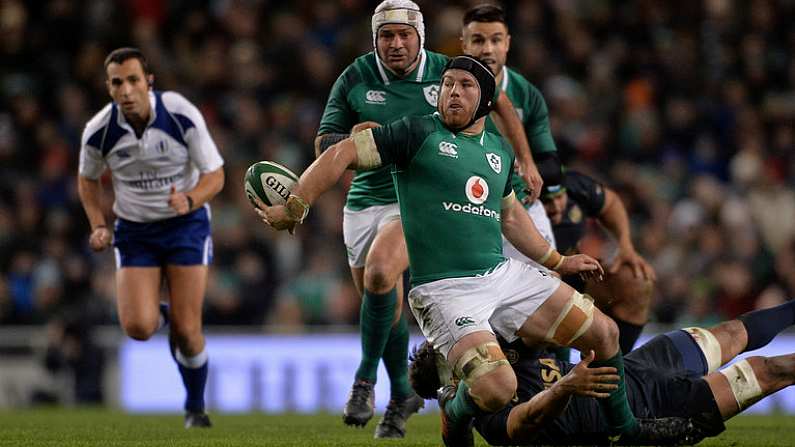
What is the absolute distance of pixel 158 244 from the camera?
8.50m

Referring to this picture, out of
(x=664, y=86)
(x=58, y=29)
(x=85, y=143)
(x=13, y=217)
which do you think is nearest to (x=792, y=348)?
(x=664, y=86)

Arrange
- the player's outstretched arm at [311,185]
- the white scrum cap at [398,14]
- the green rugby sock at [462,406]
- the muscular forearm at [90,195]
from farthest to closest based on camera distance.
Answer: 1. the muscular forearm at [90,195]
2. the white scrum cap at [398,14]
3. the green rugby sock at [462,406]
4. the player's outstretched arm at [311,185]

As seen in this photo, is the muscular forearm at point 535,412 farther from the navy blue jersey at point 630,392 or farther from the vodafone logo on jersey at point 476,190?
the vodafone logo on jersey at point 476,190

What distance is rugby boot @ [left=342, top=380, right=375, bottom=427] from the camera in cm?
738

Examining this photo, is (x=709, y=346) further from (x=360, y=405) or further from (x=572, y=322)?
(x=360, y=405)

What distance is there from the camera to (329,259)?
548 inches

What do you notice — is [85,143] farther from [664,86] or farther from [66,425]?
[664,86]

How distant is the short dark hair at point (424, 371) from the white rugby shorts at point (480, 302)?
323 mm

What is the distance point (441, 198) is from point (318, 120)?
956cm

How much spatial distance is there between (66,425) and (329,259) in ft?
18.1

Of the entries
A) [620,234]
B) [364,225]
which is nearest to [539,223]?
[620,234]

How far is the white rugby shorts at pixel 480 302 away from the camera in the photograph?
599 cm

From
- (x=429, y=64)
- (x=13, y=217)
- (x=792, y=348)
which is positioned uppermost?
(x=429, y=64)

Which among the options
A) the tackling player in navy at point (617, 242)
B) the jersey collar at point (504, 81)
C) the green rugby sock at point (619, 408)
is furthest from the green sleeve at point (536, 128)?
the green rugby sock at point (619, 408)
